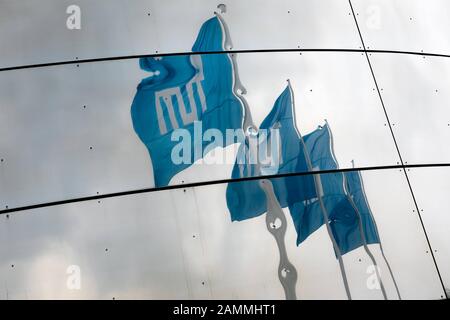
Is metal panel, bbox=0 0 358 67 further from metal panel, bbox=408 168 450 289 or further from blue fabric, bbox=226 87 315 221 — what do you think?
metal panel, bbox=408 168 450 289

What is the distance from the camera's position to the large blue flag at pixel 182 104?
29.4 ft

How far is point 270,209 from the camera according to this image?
28.4 feet

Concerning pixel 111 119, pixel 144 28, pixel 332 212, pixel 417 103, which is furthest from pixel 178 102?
pixel 417 103

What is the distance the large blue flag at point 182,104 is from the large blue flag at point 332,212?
4.91 ft

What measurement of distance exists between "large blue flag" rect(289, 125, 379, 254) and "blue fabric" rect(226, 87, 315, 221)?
16 centimetres

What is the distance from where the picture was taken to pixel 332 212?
28.7ft

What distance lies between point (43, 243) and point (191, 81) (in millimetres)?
3352

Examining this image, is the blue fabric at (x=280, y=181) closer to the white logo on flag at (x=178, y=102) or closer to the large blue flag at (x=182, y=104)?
the large blue flag at (x=182, y=104)

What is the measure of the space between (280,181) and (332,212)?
889 millimetres

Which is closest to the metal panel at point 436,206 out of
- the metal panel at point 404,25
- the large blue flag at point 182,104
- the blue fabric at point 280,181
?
the blue fabric at point 280,181

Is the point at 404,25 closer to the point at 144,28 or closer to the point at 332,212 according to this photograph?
the point at 332,212

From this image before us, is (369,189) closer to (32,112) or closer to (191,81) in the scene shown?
(191,81)

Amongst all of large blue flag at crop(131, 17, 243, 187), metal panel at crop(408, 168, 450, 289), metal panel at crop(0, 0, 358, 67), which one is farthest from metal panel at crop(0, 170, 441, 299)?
metal panel at crop(0, 0, 358, 67)
